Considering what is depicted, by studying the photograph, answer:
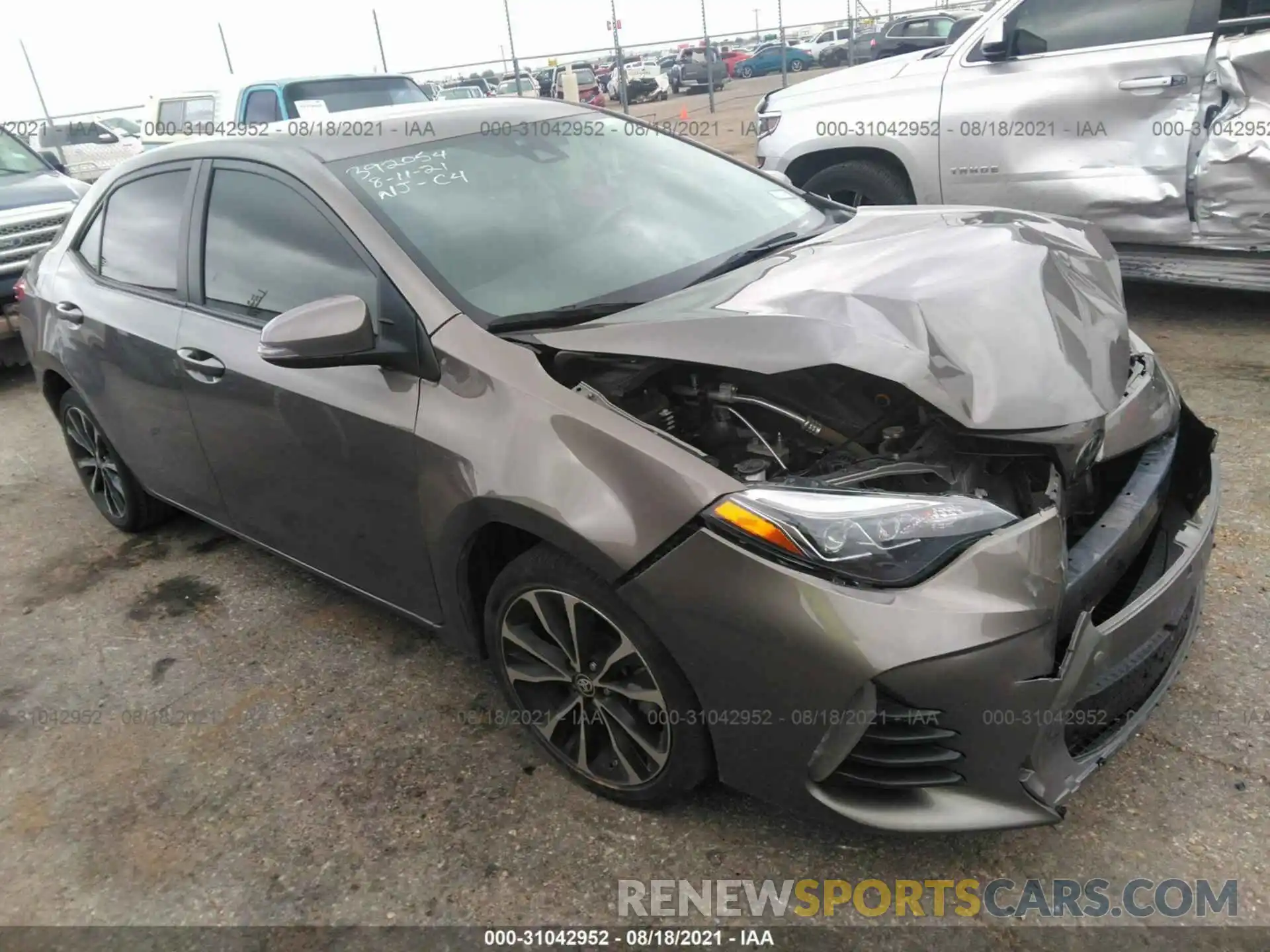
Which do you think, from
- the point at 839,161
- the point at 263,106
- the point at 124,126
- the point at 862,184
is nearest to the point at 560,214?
the point at 862,184

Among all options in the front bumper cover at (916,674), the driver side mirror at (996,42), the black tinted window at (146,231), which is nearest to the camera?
the front bumper cover at (916,674)

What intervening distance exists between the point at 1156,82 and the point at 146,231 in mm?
4629

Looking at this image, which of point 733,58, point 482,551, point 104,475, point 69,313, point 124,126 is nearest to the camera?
point 482,551

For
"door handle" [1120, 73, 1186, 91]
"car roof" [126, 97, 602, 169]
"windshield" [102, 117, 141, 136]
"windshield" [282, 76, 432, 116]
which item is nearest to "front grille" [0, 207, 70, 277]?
"windshield" [282, 76, 432, 116]

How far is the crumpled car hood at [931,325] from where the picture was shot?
2.05 m

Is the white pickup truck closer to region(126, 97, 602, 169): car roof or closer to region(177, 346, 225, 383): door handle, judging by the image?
region(126, 97, 602, 169): car roof

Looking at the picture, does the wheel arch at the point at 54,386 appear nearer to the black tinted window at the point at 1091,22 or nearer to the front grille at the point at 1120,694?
the front grille at the point at 1120,694

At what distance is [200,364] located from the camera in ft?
9.81

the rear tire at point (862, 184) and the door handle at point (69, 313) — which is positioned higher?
the door handle at point (69, 313)

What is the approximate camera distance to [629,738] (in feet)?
7.43

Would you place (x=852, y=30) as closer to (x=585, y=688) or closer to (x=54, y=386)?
(x=54, y=386)

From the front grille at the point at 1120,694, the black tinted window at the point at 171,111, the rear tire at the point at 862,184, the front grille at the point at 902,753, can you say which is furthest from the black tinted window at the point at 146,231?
the black tinted window at the point at 171,111

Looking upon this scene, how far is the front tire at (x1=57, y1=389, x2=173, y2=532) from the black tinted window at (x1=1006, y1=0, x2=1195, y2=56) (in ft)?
16.0

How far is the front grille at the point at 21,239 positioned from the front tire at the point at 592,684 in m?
6.20
